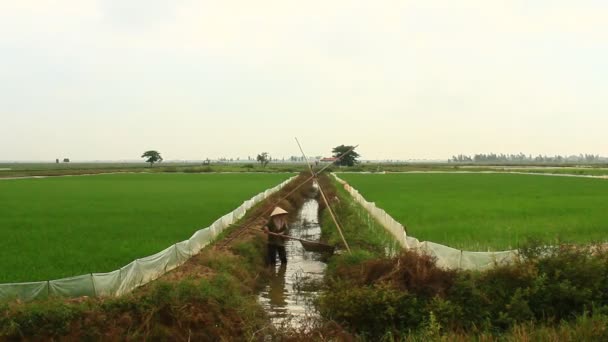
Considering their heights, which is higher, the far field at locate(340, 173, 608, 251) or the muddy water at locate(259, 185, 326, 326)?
the far field at locate(340, 173, 608, 251)

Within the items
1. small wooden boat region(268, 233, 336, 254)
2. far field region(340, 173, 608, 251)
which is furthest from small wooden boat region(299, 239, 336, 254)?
far field region(340, 173, 608, 251)

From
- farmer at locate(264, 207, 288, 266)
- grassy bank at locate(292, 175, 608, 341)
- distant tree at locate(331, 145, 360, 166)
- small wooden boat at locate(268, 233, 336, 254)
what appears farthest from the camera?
distant tree at locate(331, 145, 360, 166)

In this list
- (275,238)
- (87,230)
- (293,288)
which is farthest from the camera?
(87,230)

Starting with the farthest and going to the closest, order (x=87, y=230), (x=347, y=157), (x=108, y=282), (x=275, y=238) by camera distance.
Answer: (x=347, y=157)
(x=87, y=230)
(x=275, y=238)
(x=108, y=282)

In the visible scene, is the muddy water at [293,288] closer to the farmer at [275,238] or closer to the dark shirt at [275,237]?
the farmer at [275,238]

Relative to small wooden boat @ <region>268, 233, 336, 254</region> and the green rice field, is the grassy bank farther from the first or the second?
the green rice field

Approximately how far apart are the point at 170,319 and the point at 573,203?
1740cm

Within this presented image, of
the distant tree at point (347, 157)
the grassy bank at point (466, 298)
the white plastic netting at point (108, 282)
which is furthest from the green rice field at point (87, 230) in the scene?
the distant tree at point (347, 157)

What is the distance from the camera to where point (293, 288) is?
28.7 feet

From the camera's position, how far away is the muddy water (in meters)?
7.20

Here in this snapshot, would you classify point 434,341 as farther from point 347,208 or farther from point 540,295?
point 347,208

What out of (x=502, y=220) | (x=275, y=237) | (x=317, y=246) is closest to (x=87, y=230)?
(x=275, y=237)

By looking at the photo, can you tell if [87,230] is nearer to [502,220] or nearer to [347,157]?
[502,220]

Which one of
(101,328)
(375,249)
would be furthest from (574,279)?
(101,328)
